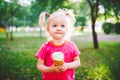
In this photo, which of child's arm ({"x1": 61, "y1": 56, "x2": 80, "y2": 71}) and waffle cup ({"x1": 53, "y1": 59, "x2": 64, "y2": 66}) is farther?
child's arm ({"x1": 61, "y1": 56, "x2": 80, "y2": 71})

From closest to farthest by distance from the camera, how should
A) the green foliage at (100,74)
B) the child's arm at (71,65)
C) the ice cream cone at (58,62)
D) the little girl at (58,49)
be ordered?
the ice cream cone at (58,62) < the child's arm at (71,65) < the little girl at (58,49) < the green foliage at (100,74)

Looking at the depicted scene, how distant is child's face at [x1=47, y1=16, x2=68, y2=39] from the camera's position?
Result: 10.3 ft

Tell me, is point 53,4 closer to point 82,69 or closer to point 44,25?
point 82,69

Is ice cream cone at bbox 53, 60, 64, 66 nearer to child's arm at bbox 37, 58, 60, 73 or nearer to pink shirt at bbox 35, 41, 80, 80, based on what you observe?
child's arm at bbox 37, 58, 60, 73

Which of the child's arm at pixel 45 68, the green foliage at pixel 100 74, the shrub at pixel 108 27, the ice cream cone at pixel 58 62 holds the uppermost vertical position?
the shrub at pixel 108 27

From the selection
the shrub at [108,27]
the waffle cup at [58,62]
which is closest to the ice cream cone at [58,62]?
the waffle cup at [58,62]

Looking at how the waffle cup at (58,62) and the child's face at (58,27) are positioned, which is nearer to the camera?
the waffle cup at (58,62)

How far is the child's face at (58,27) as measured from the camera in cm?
315

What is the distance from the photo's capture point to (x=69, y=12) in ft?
11.0

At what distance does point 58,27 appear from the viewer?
10.3 feet

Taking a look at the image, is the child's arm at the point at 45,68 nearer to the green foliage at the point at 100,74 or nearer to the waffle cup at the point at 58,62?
the waffle cup at the point at 58,62

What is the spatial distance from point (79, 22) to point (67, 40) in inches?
1943

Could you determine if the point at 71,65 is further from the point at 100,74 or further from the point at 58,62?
the point at 100,74

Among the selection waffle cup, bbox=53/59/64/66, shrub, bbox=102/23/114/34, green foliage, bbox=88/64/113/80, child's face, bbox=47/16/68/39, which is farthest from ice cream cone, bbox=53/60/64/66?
shrub, bbox=102/23/114/34
